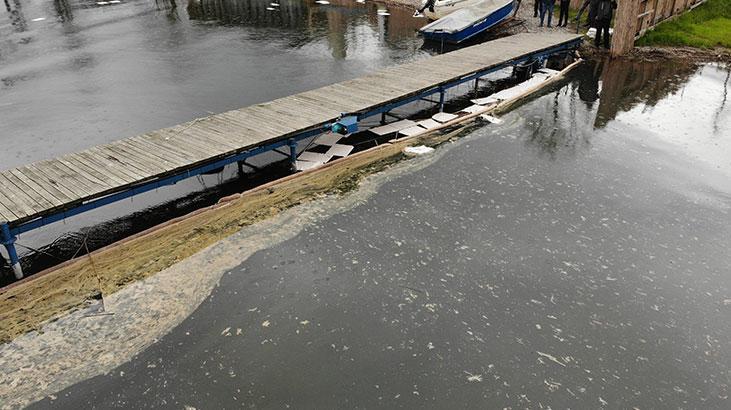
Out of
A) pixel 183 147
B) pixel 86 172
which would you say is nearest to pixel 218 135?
pixel 183 147

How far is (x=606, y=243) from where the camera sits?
8.35m

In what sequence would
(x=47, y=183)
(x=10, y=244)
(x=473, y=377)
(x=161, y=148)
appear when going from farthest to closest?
(x=161, y=148) → (x=47, y=183) → (x=10, y=244) → (x=473, y=377)

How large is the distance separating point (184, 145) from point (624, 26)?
51.9 feet

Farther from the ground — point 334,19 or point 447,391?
point 334,19

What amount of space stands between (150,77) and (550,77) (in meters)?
12.8

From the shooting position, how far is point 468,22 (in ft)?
68.3

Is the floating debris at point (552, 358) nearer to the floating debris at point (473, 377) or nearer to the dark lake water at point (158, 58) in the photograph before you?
the floating debris at point (473, 377)

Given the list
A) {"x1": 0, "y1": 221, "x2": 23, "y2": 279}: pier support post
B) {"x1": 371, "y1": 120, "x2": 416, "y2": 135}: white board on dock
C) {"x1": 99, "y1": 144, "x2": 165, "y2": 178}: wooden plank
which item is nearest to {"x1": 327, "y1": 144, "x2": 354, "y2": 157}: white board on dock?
{"x1": 371, "y1": 120, "x2": 416, "y2": 135}: white board on dock

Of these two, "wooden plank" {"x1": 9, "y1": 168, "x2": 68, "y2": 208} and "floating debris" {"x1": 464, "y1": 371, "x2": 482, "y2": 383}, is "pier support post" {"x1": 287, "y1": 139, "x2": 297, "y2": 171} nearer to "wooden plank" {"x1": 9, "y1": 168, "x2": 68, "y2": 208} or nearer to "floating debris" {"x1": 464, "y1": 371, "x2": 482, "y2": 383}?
"wooden plank" {"x1": 9, "y1": 168, "x2": 68, "y2": 208}

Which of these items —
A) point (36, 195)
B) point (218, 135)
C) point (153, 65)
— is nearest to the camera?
point (36, 195)

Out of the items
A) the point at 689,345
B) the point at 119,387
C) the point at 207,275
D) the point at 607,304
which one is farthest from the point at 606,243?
the point at 119,387

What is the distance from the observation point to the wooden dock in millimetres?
7934

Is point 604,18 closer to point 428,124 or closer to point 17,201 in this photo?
point 428,124

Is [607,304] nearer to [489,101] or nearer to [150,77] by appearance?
[489,101]
